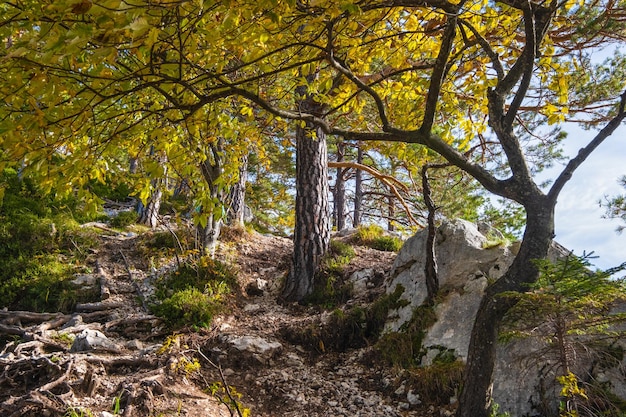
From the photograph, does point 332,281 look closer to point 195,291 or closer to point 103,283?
point 195,291

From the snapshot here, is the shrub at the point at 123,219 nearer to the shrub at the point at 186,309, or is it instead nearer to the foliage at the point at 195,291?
the foliage at the point at 195,291

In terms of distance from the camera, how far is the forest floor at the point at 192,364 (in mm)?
3354

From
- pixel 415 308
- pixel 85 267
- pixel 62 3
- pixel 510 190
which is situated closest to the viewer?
pixel 62 3

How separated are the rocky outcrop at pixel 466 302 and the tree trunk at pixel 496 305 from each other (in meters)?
0.59

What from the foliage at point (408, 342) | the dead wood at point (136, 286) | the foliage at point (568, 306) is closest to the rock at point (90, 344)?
the dead wood at point (136, 286)

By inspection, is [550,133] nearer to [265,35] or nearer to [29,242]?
[265,35]

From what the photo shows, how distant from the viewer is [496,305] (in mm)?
3076

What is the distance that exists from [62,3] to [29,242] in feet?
22.4

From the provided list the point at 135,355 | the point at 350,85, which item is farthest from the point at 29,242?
the point at 350,85

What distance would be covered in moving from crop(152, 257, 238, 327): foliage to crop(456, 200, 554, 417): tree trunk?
342cm

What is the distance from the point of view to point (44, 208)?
8164mm

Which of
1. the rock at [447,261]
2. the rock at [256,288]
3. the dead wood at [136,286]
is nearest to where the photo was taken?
the rock at [447,261]

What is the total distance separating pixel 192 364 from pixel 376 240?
15.9ft

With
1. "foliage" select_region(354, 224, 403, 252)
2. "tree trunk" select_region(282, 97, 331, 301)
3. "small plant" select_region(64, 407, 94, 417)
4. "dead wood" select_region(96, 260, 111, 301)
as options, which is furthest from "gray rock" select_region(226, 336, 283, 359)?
"foliage" select_region(354, 224, 403, 252)
